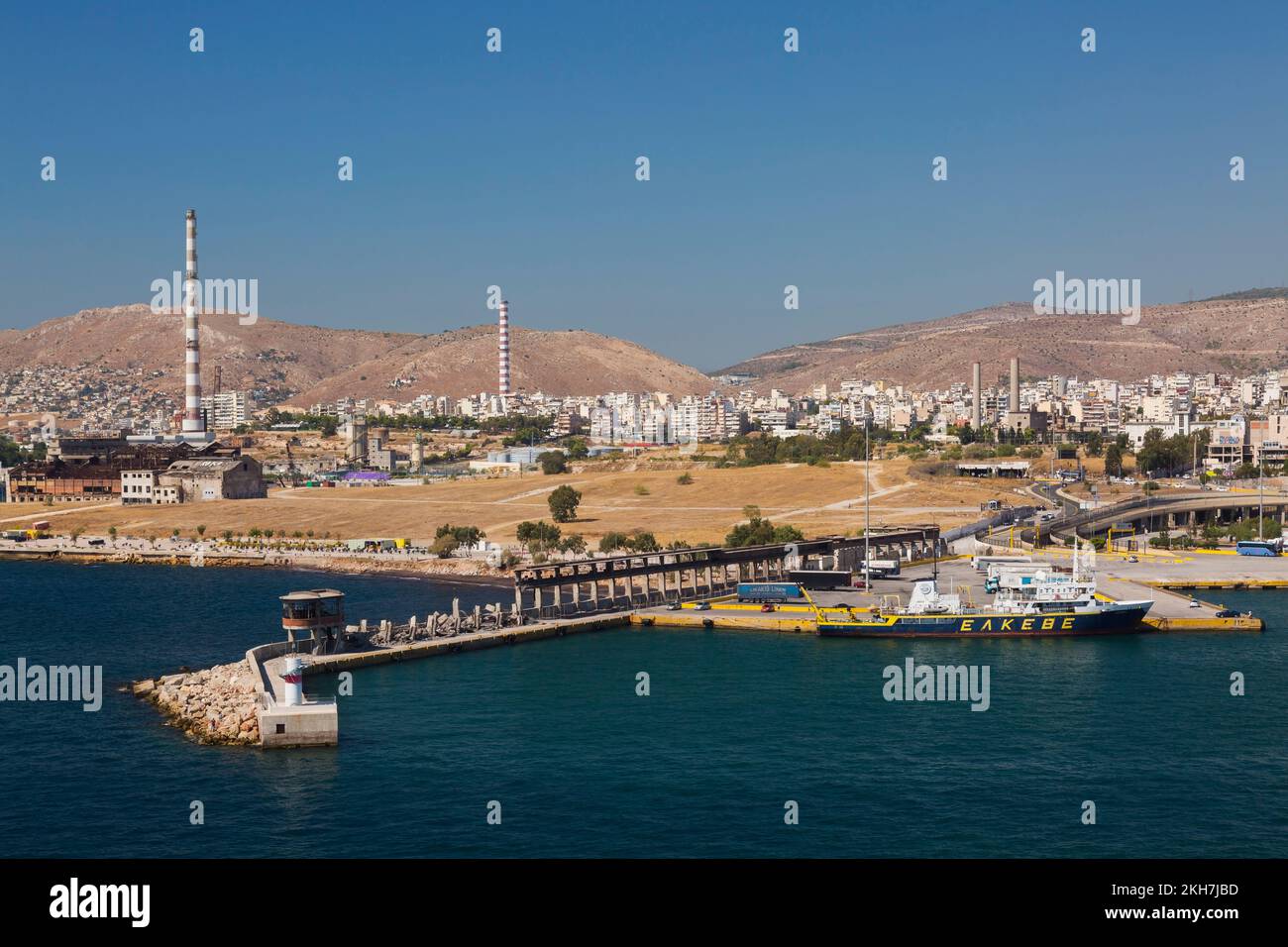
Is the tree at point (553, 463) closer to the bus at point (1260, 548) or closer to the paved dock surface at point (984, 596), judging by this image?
the paved dock surface at point (984, 596)

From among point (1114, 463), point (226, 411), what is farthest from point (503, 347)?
point (1114, 463)

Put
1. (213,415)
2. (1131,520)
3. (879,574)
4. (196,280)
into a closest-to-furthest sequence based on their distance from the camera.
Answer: (879,574), (1131,520), (196,280), (213,415)

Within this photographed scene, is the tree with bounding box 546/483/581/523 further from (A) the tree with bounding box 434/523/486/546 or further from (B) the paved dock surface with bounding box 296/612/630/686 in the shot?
(B) the paved dock surface with bounding box 296/612/630/686

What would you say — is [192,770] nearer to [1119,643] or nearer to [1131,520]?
[1119,643]

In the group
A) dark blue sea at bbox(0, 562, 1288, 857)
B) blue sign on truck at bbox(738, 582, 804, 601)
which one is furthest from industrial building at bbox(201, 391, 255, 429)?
dark blue sea at bbox(0, 562, 1288, 857)
